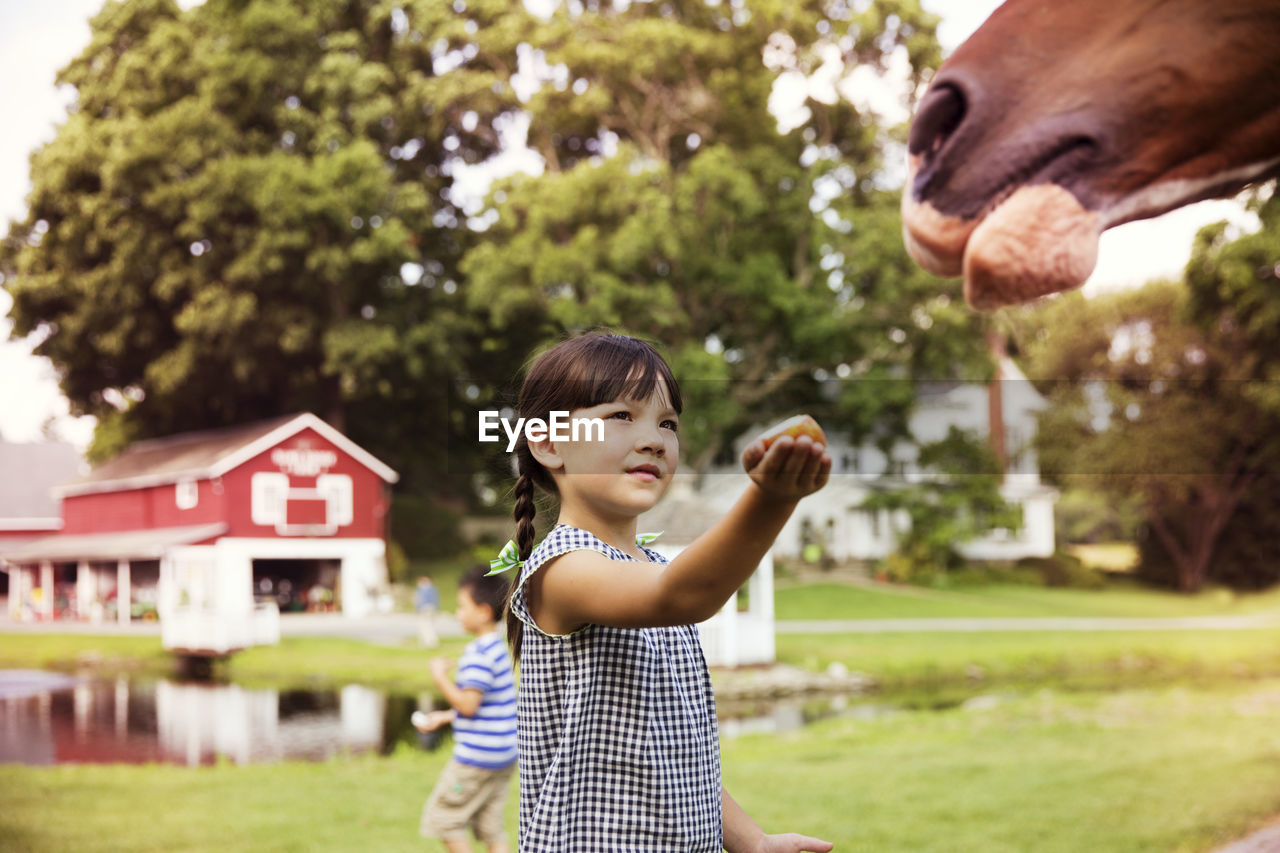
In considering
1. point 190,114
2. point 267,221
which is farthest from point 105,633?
point 190,114

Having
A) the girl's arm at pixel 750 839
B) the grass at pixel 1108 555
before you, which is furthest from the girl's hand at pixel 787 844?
the grass at pixel 1108 555

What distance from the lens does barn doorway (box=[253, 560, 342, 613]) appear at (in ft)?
42.8

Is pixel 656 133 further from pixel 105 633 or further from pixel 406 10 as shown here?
pixel 105 633

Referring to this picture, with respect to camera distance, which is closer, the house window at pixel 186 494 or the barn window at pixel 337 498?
the house window at pixel 186 494

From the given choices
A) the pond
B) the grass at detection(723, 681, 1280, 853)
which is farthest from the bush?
the grass at detection(723, 681, 1280, 853)

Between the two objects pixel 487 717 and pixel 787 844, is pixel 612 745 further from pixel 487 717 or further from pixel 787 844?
pixel 487 717

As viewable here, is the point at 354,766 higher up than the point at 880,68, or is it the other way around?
the point at 880,68

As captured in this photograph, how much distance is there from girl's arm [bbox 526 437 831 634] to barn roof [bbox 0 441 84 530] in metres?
15.3

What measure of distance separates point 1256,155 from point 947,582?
16565mm

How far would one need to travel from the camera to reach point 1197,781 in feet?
16.6

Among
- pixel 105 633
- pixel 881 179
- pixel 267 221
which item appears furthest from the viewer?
pixel 881 179

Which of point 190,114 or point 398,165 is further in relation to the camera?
point 398,165

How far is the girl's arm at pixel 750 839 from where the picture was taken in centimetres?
108

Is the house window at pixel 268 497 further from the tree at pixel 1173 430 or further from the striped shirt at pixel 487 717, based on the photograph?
the tree at pixel 1173 430
